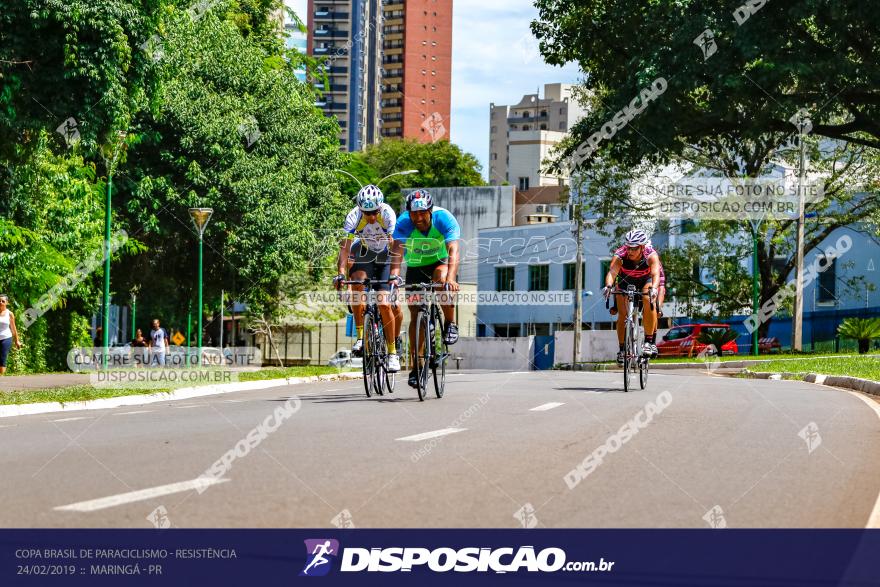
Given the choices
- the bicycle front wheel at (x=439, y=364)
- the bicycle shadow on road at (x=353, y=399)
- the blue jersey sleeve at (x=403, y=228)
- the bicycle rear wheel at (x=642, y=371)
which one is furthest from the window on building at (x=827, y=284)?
the blue jersey sleeve at (x=403, y=228)

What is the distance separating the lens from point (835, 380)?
2333 centimetres

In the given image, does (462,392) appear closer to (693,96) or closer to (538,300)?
(693,96)

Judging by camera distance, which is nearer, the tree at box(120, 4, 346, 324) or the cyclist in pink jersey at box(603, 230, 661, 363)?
the cyclist in pink jersey at box(603, 230, 661, 363)

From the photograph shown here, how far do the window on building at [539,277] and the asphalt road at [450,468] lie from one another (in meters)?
61.9

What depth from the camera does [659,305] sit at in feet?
54.2

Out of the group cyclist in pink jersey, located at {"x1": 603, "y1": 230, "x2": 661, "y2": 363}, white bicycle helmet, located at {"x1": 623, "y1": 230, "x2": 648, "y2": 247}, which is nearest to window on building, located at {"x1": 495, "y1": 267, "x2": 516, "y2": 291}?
cyclist in pink jersey, located at {"x1": 603, "y1": 230, "x2": 661, "y2": 363}

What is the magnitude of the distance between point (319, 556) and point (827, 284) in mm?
51014

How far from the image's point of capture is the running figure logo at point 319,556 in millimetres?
4820

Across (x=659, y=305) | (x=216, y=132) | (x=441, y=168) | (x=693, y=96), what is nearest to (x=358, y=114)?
(x=441, y=168)

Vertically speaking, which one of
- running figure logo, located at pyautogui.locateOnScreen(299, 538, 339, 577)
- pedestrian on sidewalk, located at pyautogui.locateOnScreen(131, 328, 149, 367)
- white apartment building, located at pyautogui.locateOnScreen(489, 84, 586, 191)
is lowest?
pedestrian on sidewalk, located at pyautogui.locateOnScreen(131, 328, 149, 367)

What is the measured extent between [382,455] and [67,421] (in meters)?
5.07

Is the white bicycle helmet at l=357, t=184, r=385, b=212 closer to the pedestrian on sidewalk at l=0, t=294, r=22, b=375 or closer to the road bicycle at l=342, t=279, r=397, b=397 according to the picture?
the road bicycle at l=342, t=279, r=397, b=397

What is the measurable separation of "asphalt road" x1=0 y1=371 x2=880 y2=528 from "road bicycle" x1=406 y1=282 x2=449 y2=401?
93cm

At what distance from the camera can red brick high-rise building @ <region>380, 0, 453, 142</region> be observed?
6344 inches
